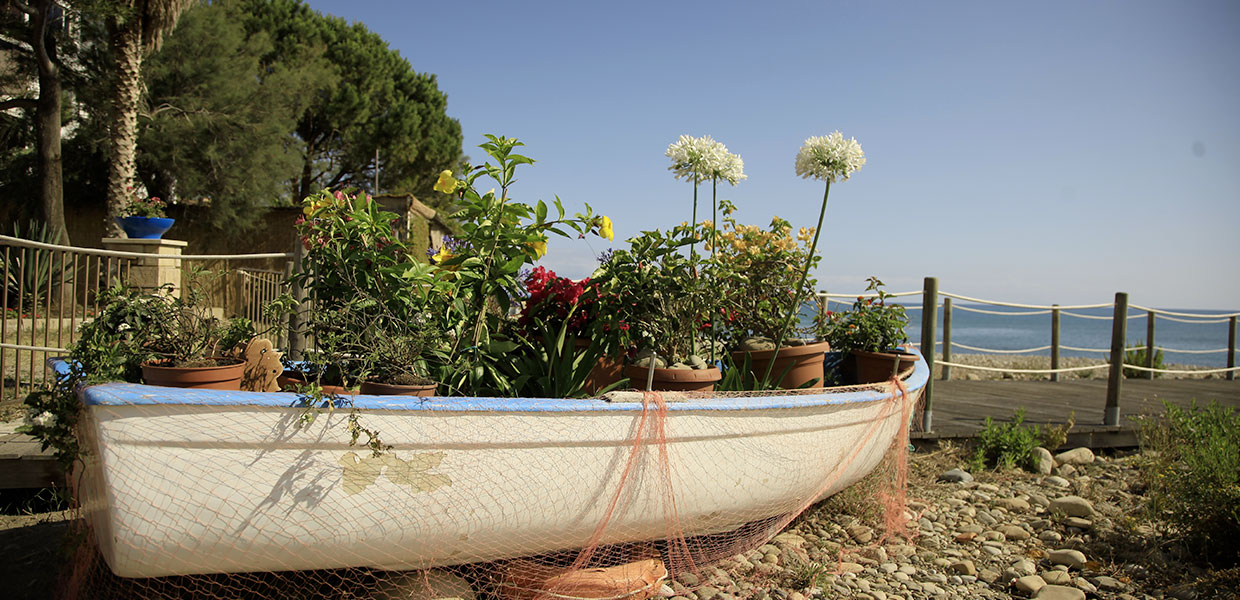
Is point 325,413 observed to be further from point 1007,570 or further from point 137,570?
point 1007,570

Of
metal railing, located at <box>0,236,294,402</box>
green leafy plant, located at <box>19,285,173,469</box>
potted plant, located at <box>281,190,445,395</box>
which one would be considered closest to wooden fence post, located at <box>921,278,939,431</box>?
potted plant, located at <box>281,190,445,395</box>

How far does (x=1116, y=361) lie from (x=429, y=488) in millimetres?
5774

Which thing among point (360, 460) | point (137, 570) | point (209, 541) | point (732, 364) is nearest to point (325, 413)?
point (360, 460)

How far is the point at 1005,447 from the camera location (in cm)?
505

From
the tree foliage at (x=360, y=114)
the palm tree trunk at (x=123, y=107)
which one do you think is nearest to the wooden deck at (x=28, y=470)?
the palm tree trunk at (x=123, y=107)

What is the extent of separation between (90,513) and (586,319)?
1930 mm

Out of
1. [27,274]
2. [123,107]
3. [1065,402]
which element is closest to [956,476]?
[1065,402]

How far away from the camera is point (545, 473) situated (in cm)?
240

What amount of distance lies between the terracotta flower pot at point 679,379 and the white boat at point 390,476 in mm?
296

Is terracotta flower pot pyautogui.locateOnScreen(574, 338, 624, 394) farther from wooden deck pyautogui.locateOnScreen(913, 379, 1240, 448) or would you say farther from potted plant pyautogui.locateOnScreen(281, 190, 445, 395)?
wooden deck pyautogui.locateOnScreen(913, 379, 1240, 448)

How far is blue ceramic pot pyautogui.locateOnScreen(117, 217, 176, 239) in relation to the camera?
7.02 meters

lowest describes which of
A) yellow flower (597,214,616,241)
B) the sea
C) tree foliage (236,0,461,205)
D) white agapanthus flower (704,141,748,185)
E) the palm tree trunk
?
the sea

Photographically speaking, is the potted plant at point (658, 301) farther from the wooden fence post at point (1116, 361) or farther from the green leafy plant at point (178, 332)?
the wooden fence post at point (1116, 361)

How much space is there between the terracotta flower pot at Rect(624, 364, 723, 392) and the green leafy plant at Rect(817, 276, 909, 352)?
4.87 feet
